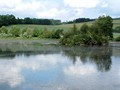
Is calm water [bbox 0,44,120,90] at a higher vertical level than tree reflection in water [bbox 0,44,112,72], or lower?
higher

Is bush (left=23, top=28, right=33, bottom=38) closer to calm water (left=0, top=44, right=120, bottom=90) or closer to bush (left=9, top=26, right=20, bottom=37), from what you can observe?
bush (left=9, top=26, right=20, bottom=37)

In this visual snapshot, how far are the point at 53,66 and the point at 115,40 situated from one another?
51.1 m

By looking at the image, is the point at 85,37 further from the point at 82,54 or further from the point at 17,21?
the point at 17,21

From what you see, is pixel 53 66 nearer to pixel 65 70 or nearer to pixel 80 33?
pixel 65 70

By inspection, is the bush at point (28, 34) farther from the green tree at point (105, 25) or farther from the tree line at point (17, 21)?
the tree line at point (17, 21)

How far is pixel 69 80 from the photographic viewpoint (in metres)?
22.1

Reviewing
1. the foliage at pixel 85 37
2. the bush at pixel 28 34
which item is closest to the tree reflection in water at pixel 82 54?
the foliage at pixel 85 37

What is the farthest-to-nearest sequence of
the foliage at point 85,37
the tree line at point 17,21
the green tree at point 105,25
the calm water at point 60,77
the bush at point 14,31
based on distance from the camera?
the tree line at point 17,21
the bush at point 14,31
the green tree at point 105,25
the foliage at point 85,37
the calm water at point 60,77

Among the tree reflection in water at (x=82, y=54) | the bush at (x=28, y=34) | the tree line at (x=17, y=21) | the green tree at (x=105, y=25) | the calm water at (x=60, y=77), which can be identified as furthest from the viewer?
the tree line at (x=17, y=21)

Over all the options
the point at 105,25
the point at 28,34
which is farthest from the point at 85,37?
the point at 28,34

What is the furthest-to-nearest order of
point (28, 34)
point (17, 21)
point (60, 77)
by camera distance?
point (17, 21) → point (28, 34) → point (60, 77)

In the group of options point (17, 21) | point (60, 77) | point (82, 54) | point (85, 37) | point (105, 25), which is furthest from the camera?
point (17, 21)

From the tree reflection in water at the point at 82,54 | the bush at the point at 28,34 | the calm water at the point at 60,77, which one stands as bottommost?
the bush at the point at 28,34

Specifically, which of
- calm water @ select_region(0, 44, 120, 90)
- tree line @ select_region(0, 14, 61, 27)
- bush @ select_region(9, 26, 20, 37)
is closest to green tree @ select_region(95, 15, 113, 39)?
bush @ select_region(9, 26, 20, 37)
